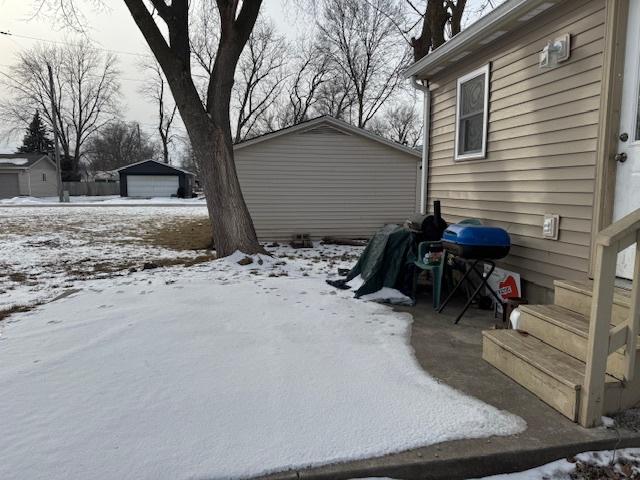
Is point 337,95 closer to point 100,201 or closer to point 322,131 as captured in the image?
point 100,201

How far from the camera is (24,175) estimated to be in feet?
108

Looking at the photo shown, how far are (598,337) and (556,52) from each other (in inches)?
106

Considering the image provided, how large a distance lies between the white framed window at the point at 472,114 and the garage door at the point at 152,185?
32115mm

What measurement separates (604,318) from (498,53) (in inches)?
135

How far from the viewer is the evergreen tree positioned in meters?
47.3

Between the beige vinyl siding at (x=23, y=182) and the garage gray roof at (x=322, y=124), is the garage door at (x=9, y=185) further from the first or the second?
the garage gray roof at (x=322, y=124)

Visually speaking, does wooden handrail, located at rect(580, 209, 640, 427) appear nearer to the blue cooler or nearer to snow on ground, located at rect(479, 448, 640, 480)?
snow on ground, located at rect(479, 448, 640, 480)

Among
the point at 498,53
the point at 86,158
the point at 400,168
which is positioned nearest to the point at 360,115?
the point at 400,168

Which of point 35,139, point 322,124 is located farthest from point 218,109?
point 35,139

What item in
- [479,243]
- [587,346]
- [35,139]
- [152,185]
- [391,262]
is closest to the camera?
[587,346]

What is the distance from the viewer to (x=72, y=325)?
3.88 meters

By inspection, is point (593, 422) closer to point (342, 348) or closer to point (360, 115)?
point (342, 348)

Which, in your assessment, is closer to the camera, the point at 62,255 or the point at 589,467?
the point at 589,467

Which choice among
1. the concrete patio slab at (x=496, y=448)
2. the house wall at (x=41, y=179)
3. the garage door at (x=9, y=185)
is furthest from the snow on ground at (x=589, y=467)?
the house wall at (x=41, y=179)
